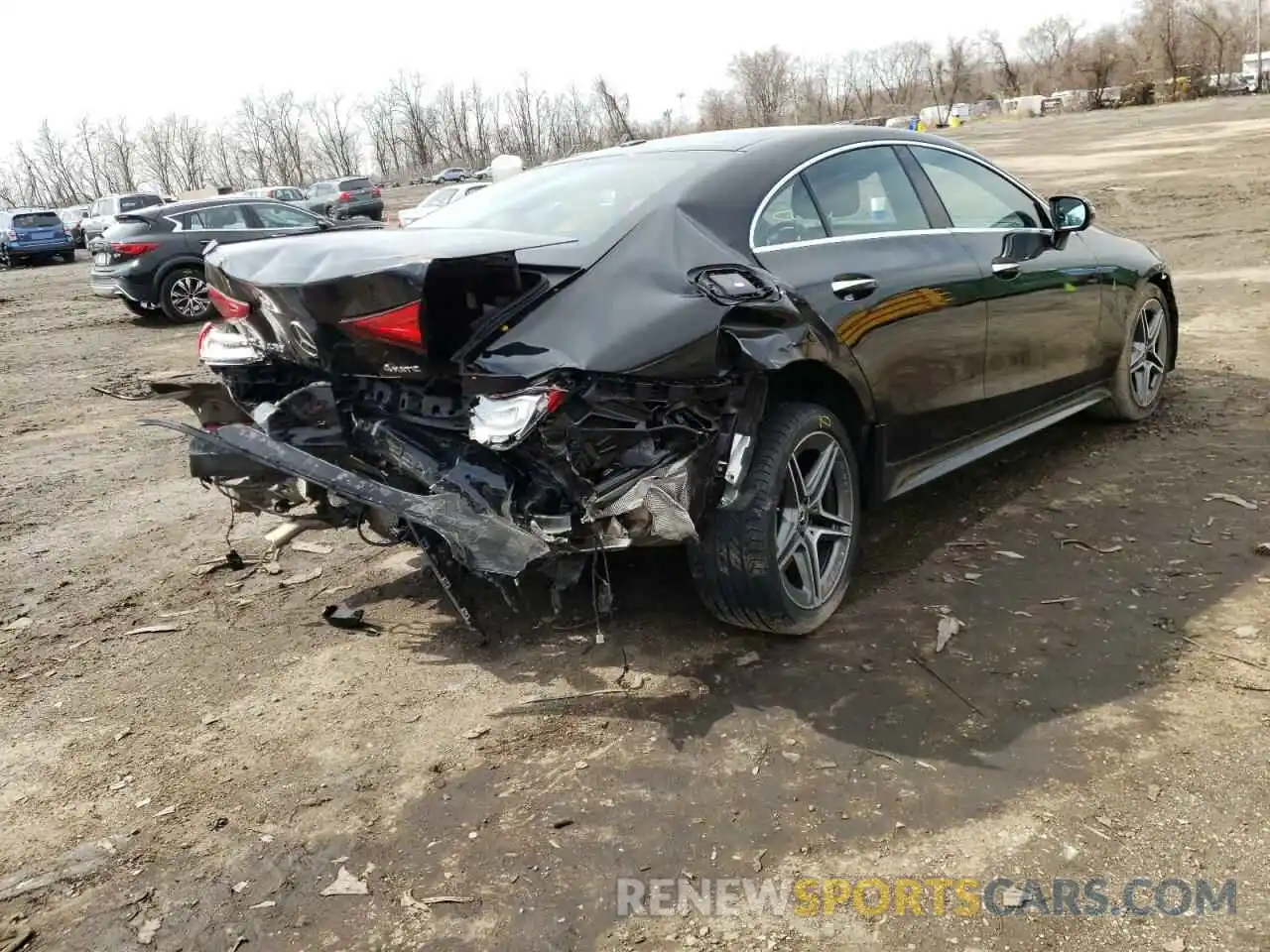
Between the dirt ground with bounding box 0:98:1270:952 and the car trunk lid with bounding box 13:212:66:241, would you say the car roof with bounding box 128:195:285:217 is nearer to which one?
the dirt ground with bounding box 0:98:1270:952

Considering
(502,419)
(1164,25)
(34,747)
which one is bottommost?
(34,747)

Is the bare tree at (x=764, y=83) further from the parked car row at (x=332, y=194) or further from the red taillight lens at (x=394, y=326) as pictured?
the red taillight lens at (x=394, y=326)

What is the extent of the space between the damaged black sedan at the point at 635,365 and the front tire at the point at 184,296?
37.8 feet

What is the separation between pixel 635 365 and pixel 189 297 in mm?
13263

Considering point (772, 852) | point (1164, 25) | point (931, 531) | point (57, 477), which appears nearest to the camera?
point (772, 852)

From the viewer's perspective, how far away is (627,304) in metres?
3.02

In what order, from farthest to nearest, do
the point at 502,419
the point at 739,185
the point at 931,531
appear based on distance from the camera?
1. the point at 931,531
2. the point at 739,185
3. the point at 502,419

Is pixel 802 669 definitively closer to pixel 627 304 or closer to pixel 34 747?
pixel 627 304

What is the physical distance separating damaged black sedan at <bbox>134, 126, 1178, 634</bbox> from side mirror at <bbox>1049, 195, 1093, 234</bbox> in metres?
0.84

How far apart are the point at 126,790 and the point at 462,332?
1.66 meters

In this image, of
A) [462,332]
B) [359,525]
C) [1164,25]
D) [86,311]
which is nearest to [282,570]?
[359,525]

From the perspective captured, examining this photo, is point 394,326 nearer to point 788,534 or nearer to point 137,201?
point 788,534

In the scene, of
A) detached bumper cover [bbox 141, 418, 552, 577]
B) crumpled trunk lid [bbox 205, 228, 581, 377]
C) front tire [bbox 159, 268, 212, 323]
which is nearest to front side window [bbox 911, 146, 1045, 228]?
crumpled trunk lid [bbox 205, 228, 581, 377]

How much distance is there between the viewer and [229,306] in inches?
137
